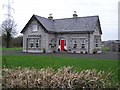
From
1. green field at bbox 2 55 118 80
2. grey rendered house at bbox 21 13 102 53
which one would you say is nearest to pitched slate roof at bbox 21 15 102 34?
grey rendered house at bbox 21 13 102 53

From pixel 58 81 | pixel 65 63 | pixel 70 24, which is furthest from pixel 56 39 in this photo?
pixel 58 81

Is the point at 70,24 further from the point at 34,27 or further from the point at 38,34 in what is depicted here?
the point at 34,27

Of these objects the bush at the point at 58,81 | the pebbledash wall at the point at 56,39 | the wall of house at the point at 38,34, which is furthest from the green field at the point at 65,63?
the wall of house at the point at 38,34

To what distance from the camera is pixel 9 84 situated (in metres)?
4.97

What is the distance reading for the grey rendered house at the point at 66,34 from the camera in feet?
108

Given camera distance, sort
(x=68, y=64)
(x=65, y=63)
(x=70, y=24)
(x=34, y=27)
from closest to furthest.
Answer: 1. (x=68, y=64)
2. (x=65, y=63)
3. (x=34, y=27)
4. (x=70, y=24)

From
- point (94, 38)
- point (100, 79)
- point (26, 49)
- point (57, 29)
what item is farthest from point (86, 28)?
point (100, 79)

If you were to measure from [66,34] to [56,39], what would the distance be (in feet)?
6.73

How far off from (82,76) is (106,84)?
22.7 inches

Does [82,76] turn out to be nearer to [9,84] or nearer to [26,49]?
[9,84]

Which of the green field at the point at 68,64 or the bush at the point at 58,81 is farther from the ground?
the bush at the point at 58,81

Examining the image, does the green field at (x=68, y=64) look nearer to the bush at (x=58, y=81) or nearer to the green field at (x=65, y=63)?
the green field at (x=65, y=63)

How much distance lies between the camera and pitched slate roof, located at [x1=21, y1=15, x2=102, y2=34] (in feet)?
110

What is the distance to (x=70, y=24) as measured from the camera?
35.6 meters
